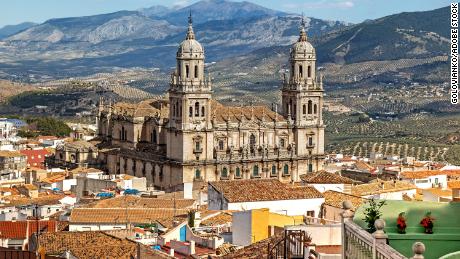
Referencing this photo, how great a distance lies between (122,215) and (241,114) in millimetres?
39381

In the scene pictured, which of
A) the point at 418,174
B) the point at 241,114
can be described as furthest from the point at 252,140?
the point at 418,174

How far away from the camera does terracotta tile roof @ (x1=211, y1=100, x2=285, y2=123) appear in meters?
83.2

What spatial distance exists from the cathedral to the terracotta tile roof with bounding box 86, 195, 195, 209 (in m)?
27.3

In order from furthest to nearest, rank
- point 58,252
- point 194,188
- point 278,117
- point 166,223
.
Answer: point 278,117 → point 194,188 → point 166,223 → point 58,252

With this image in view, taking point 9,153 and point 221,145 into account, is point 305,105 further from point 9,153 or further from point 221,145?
point 9,153

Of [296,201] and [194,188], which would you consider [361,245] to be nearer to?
[296,201]

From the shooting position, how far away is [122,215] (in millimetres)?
44875

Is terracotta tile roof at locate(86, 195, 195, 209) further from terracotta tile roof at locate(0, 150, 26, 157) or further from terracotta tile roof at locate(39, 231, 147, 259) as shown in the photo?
terracotta tile roof at locate(0, 150, 26, 157)

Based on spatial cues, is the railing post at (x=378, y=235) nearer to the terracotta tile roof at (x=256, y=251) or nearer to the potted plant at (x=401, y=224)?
the potted plant at (x=401, y=224)

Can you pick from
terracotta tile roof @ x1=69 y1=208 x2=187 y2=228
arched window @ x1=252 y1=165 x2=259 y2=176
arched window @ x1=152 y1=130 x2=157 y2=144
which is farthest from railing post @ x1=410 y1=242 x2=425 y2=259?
arched window @ x1=152 y1=130 x2=157 y2=144

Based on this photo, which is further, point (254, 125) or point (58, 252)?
point (254, 125)

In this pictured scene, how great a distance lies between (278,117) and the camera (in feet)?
Result: 281

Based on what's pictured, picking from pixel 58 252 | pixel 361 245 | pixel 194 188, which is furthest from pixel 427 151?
pixel 361 245

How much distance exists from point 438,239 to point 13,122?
126m
